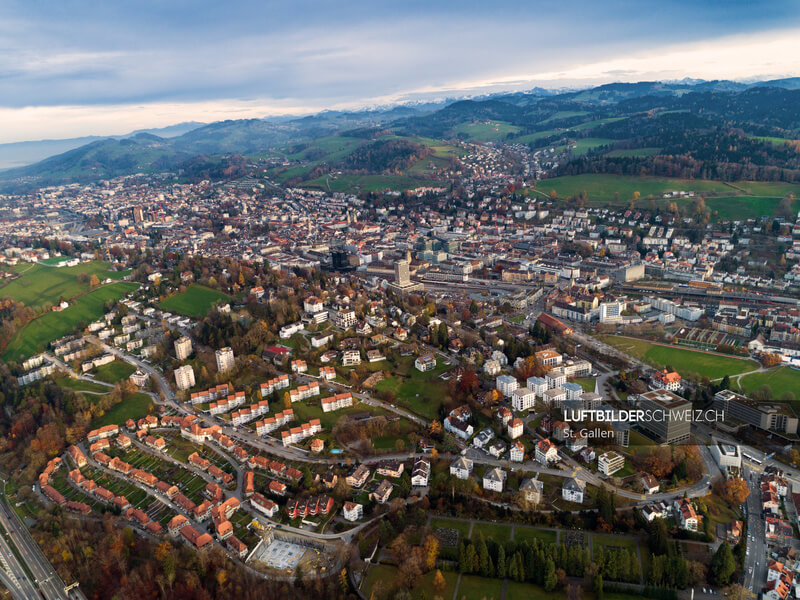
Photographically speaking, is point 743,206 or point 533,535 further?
point 743,206

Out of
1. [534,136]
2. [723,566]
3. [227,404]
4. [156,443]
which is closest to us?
[723,566]

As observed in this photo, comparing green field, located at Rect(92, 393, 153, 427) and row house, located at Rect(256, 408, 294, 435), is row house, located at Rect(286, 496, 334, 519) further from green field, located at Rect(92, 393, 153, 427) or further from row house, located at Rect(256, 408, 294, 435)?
green field, located at Rect(92, 393, 153, 427)

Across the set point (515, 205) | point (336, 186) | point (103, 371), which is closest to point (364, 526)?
point (103, 371)

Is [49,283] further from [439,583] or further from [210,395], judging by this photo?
[439,583]

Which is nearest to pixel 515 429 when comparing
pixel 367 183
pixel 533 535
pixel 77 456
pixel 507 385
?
pixel 507 385

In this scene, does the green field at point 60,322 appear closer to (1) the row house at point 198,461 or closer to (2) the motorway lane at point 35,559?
(2) the motorway lane at point 35,559
